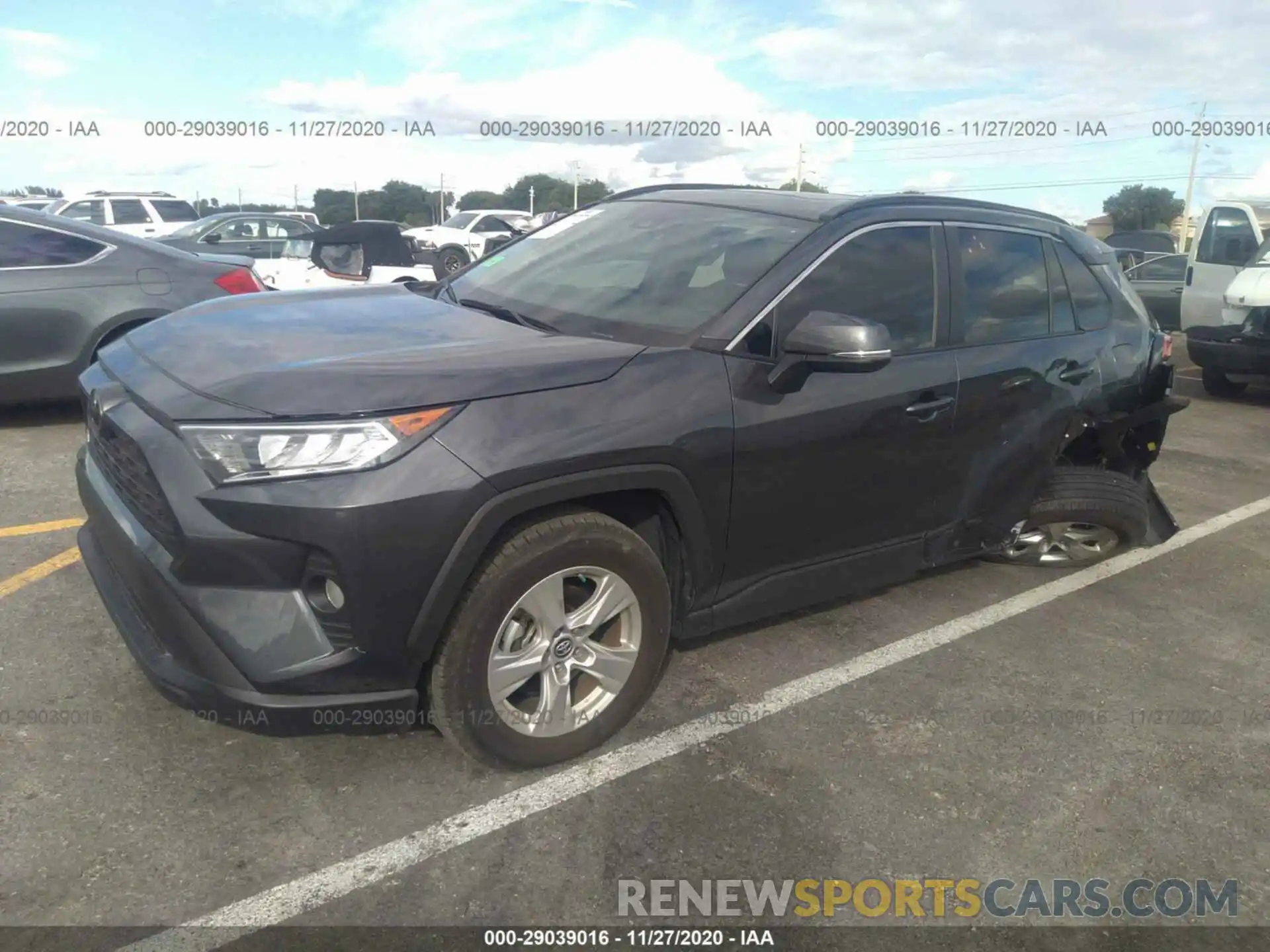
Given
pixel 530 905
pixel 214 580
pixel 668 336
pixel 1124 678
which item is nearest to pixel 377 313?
pixel 668 336

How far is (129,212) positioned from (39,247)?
1502 cm

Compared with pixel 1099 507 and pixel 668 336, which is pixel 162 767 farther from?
pixel 1099 507

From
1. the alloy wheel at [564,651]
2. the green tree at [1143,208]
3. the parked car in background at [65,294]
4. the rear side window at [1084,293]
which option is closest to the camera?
the alloy wheel at [564,651]

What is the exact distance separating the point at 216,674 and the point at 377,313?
142cm

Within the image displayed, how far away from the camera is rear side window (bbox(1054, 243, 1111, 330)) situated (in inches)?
173

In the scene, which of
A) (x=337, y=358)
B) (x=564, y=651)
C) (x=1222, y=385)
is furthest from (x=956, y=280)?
(x=1222, y=385)

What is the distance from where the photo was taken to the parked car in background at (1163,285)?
12.1m

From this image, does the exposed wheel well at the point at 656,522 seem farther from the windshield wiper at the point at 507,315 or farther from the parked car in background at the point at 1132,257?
the parked car in background at the point at 1132,257

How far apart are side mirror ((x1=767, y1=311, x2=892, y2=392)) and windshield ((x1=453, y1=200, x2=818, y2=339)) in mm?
293

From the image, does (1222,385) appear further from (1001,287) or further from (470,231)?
(470,231)

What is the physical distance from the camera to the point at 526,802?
2.81 m

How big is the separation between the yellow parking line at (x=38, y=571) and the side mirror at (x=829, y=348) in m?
3.00

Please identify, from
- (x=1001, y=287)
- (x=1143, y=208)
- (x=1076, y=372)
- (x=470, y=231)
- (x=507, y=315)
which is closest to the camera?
(x=507, y=315)

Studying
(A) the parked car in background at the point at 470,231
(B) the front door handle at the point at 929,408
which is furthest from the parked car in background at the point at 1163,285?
(A) the parked car in background at the point at 470,231
